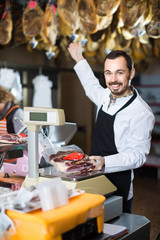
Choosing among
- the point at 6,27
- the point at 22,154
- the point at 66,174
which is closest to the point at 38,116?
the point at 66,174

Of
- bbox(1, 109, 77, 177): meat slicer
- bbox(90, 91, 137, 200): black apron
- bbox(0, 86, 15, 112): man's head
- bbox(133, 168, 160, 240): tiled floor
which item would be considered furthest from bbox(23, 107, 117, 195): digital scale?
bbox(133, 168, 160, 240): tiled floor

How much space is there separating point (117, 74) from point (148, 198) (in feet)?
11.1

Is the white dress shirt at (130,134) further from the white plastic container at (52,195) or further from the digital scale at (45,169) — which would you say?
the white plastic container at (52,195)

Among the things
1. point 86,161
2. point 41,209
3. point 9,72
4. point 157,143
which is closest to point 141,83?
point 157,143

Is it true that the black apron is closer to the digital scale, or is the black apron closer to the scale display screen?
the digital scale

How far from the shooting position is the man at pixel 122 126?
5.77 feet

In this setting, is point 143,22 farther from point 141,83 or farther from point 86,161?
point 141,83

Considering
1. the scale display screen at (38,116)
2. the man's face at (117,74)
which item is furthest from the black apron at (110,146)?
the scale display screen at (38,116)

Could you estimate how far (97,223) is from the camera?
1.19 metres

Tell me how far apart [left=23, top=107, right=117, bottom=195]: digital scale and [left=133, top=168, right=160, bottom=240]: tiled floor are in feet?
6.66

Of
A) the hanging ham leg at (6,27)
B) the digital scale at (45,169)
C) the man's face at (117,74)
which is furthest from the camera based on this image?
the hanging ham leg at (6,27)

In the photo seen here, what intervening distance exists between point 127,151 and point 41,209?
0.82 metres

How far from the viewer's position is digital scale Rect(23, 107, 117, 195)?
1246 mm

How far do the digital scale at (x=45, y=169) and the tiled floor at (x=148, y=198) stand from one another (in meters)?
2.03
